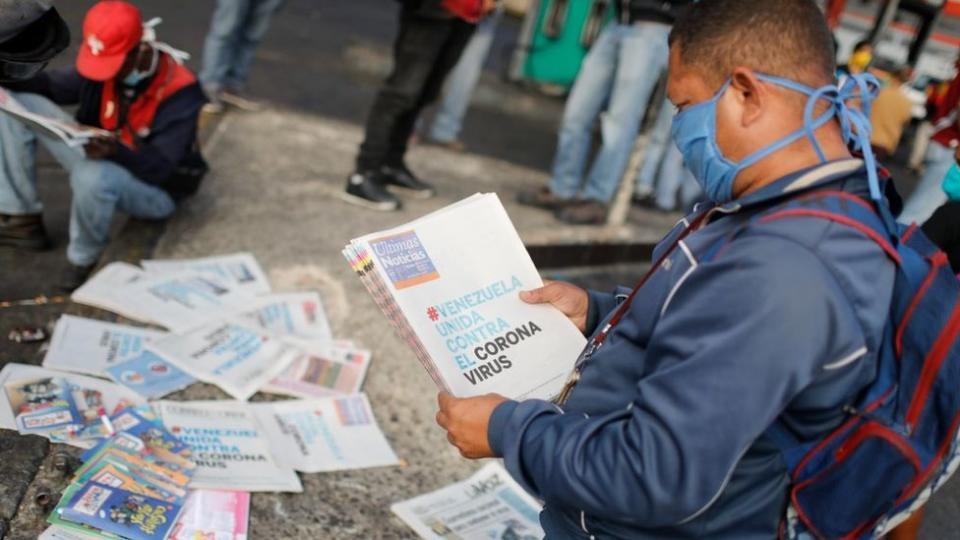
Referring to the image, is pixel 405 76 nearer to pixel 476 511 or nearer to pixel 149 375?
pixel 149 375

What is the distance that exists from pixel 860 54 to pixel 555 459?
22.7ft

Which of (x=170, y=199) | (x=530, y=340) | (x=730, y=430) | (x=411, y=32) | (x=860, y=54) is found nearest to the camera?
(x=730, y=430)

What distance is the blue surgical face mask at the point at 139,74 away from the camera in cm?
304

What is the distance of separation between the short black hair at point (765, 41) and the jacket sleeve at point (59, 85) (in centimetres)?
273

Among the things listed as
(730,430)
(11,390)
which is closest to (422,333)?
(730,430)

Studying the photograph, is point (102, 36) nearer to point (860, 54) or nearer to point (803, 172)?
point (803, 172)

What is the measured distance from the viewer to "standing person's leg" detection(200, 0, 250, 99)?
15.8 feet

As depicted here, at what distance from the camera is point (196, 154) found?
11.3 ft

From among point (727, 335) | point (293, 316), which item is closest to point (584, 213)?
point (293, 316)

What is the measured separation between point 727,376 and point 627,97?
11.5ft

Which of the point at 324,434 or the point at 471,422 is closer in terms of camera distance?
the point at 471,422

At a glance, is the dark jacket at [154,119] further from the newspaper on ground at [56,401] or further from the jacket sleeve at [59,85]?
the newspaper on ground at [56,401]

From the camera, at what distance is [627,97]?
4320mm

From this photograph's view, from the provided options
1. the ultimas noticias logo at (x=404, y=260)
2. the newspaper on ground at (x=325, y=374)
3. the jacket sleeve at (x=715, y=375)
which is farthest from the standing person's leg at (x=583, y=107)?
the jacket sleeve at (x=715, y=375)
